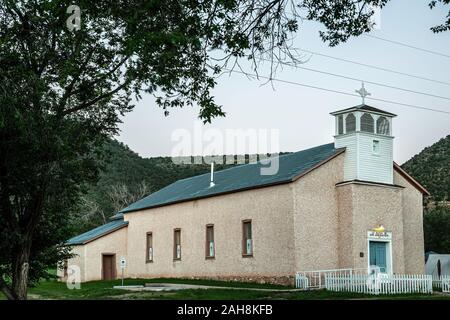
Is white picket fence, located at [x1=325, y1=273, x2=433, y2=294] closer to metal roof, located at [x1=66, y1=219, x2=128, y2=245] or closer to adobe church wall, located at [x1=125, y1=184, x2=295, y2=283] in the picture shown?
adobe church wall, located at [x1=125, y1=184, x2=295, y2=283]

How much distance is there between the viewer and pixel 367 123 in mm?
30547

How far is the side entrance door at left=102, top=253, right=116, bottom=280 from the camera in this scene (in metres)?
43.5

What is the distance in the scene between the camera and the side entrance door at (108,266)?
1711 inches

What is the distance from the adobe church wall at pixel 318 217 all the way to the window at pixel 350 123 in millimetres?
1252

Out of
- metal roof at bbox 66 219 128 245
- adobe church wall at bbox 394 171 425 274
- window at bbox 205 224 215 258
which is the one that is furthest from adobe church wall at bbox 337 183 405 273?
metal roof at bbox 66 219 128 245

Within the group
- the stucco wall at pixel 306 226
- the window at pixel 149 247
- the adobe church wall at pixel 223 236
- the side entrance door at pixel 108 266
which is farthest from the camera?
the side entrance door at pixel 108 266

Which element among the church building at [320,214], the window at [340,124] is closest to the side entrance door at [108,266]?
the church building at [320,214]

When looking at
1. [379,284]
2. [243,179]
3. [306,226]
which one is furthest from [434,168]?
[379,284]

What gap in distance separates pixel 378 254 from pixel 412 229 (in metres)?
4.08

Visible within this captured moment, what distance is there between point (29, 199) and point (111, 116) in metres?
3.54

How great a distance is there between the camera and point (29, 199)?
17.8m

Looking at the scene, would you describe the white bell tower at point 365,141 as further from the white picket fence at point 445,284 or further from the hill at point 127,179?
the hill at point 127,179

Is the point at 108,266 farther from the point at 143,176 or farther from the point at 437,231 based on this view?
Answer: the point at 143,176

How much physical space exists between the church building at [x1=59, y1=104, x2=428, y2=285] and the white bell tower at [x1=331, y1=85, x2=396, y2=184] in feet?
0.15
